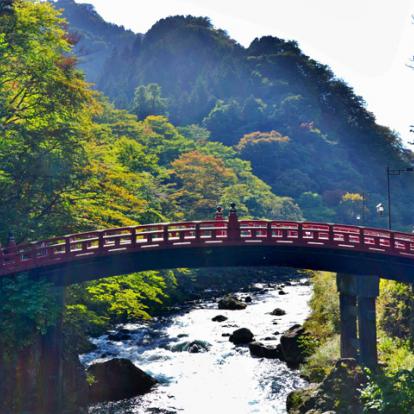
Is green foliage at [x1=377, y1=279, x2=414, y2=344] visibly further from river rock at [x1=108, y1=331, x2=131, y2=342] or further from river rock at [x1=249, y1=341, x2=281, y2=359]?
river rock at [x1=108, y1=331, x2=131, y2=342]

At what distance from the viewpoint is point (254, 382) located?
32.0 m

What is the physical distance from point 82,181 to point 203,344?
16.3 m

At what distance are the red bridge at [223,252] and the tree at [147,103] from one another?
3756 inches

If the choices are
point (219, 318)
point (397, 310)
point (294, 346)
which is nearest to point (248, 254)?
point (397, 310)

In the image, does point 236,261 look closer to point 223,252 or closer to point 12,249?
point 223,252

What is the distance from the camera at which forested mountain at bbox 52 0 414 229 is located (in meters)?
106

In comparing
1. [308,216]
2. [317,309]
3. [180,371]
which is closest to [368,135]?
[308,216]

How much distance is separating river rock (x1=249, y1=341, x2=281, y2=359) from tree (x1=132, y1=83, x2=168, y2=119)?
8996 cm

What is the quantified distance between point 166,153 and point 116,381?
54.2m

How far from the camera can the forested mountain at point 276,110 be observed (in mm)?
106438

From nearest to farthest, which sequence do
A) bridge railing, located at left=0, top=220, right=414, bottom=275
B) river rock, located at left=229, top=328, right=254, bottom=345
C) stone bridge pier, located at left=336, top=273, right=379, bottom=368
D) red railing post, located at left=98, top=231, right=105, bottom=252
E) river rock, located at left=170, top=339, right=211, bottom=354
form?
bridge railing, located at left=0, top=220, right=414, bottom=275 < red railing post, located at left=98, top=231, right=105, bottom=252 < stone bridge pier, located at left=336, top=273, right=379, bottom=368 < river rock, located at left=170, top=339, right=211, bottom=354 < river rock, located at left=229, top=328, right=254, bottom=345

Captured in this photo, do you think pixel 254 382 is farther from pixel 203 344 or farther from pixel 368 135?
pixel 368 135

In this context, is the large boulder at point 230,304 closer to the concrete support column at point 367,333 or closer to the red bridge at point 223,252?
the red bridge at point 223,252

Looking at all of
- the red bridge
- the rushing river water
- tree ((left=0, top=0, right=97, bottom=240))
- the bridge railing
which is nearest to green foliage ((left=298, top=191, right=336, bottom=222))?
the rushing river water
